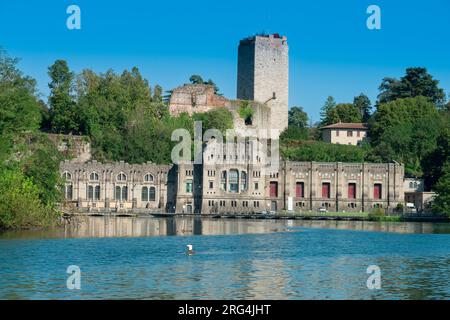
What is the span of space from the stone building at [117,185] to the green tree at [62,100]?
27.4ft

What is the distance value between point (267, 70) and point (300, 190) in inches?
723

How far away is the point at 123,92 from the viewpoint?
129875 millimetres

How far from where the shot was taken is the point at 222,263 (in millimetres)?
51594

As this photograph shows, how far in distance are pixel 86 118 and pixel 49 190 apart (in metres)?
50.2

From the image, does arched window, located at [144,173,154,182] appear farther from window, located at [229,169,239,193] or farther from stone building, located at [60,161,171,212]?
window, located at [229,169,239,193]

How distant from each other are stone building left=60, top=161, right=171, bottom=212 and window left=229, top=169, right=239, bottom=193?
322 inches

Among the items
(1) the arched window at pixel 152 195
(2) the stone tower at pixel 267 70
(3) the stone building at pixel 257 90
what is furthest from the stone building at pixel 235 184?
(2) the stone tower at pixel 267 70

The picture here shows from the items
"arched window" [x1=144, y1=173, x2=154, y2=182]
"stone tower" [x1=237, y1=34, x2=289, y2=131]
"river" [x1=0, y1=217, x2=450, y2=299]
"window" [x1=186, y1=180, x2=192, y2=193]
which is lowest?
"river" [x1=0, y1=217, x2=450, y2=299]

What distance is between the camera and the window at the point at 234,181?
117688 mm

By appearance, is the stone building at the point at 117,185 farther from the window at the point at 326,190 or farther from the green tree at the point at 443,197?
the green tree at the point at 443,197

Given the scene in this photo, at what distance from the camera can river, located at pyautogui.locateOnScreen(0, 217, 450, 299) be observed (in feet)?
133

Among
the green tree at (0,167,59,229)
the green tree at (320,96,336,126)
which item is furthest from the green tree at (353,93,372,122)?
the green tree at (0,167,59,229)

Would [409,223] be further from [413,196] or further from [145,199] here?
[145,199]

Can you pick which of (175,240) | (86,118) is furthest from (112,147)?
(175,240)
